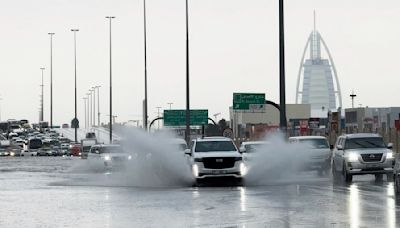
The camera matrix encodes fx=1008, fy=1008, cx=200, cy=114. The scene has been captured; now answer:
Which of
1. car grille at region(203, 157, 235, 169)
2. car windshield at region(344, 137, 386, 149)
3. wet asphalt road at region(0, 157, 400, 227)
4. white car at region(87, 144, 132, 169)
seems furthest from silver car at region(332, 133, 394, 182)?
white car at region(87, 144, 132, 169)

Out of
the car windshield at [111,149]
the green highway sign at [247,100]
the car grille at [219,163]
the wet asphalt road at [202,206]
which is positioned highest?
the green highway sign at [247,100]

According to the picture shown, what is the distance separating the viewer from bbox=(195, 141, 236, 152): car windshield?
121 ft

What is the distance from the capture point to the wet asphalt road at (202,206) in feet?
62.8

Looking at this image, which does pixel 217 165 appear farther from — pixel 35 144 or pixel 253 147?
pixel 35 144

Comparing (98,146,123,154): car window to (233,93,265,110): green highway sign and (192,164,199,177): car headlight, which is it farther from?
(192,164,199,177): car headlight

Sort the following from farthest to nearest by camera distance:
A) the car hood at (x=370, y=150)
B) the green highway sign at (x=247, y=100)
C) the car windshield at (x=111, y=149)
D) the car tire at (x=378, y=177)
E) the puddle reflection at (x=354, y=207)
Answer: the green highway sign at (x=247, y=100) < the car windshield at (x=111, y=149) < the car tire at (x=378, y=177) < the car hood at (x=370, y=150) < the puddle reflection at (x=354, y=207)

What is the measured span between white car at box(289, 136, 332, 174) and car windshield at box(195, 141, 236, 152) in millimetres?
5855

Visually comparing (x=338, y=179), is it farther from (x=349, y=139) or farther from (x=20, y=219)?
(x=20, y=219)

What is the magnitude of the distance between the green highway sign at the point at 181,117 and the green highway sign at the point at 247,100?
19.1 metres

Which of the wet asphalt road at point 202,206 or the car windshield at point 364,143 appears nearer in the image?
the wet asphalt road at point 202,206

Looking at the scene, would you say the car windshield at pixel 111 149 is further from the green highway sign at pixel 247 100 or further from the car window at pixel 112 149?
the green highway sign at pixel 247 100

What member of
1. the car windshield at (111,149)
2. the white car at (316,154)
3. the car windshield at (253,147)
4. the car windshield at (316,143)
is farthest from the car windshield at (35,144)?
the car windshield at (253,147)

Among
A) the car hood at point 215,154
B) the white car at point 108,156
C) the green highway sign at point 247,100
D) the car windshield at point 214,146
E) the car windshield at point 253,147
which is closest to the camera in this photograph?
the car hood at point 215,154

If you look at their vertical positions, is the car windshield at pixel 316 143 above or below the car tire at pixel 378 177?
above
